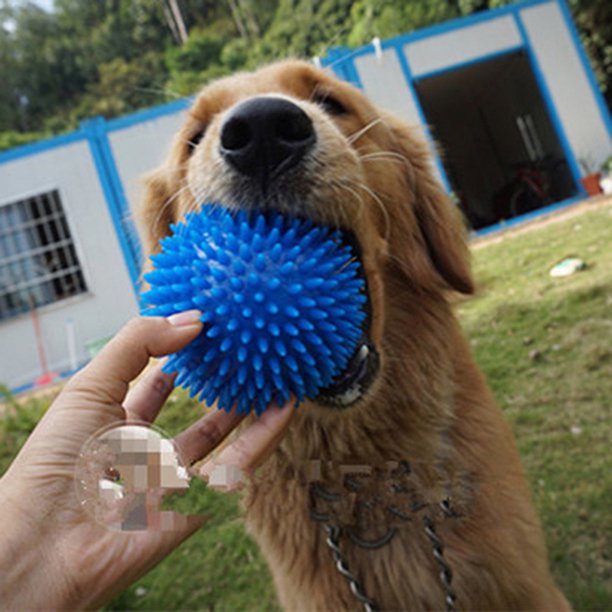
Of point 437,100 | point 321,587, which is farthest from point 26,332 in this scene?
point 437,100

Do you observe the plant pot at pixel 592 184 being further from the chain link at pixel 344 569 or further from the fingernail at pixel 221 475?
the fingernail at pixel 221 475

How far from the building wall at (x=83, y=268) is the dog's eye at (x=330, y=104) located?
964 centimetres

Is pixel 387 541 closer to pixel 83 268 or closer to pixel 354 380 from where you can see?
pixel 354 380

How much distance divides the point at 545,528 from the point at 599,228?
20.8ft

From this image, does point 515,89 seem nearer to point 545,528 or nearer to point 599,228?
point 599,228

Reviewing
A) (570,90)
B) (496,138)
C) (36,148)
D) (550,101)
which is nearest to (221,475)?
(36,148)

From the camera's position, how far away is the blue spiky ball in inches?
46.3

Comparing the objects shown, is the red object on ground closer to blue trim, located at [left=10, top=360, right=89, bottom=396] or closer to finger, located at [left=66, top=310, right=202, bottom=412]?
blue trim, located at [left=10, top=360, right=89, bottom=396]

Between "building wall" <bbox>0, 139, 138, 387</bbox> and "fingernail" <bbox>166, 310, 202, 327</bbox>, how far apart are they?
10.6m

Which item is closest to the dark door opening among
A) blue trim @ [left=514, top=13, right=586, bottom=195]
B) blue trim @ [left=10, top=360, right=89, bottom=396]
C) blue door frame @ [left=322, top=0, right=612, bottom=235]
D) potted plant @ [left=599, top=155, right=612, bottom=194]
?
blue trim @ [left=514, top=13, right=586, bottom=195]

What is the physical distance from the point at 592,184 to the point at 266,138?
12610 millimetres

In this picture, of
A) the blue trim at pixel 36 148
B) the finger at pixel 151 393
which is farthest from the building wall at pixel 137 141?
the finger at pixel 151 393

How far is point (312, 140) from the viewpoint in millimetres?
1680

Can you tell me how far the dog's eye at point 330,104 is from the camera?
2361 mm
